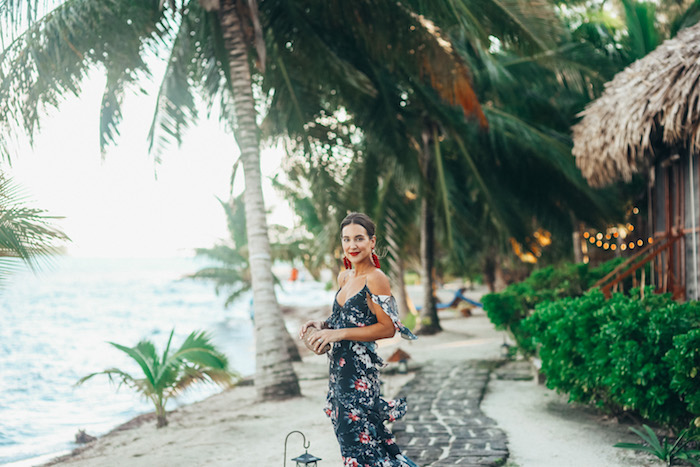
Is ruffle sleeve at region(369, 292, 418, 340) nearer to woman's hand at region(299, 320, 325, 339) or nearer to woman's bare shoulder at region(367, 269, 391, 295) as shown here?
woman's bare shoulder at region(367, 269, 391, 295)

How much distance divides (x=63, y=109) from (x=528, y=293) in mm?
6270

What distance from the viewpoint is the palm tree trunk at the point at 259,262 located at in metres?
8.06

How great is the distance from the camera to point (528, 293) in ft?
27.6

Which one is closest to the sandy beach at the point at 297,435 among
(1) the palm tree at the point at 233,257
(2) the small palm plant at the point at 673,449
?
(2) the small palm plant at the point at 673,449

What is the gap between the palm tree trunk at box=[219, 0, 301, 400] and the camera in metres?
8.06

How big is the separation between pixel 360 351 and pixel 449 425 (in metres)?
3.08

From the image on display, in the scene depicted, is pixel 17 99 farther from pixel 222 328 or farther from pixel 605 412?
pixel 222 328

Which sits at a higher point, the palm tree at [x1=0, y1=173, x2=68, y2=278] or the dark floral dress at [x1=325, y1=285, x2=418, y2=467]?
the palm tree at [x1=0, y1=173, x2=68, y2=278]

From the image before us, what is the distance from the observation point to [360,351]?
3.18 meters

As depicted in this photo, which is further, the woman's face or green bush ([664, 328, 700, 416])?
green bush ([664, 328, 700, 416])

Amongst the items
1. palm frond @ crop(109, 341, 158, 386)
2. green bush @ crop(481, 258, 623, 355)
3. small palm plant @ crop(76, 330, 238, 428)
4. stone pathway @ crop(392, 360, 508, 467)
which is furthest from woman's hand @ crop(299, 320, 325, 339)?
green bush @ crop(481, 258, 623, 355)

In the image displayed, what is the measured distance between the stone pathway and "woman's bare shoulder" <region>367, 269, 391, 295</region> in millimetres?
2080

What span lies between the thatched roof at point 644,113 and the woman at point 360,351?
436cm

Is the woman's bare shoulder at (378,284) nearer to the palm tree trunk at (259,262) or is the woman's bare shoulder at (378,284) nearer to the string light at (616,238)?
the palm tree trunk at (259,262)
